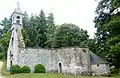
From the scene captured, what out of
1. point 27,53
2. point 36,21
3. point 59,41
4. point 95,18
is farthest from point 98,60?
point 36,21

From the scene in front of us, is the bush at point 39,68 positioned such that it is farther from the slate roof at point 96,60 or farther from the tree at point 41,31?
the tree at point 41,31

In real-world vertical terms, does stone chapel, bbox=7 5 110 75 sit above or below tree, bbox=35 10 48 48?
below

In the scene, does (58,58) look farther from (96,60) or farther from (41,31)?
(41,31)

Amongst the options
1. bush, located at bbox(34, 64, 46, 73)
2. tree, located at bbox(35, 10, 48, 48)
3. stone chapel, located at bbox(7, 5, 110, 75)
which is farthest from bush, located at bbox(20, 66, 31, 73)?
tree, located at bbox(35, 10, 48, 48)

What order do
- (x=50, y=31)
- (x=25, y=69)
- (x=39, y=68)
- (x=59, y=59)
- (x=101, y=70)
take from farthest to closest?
→ (x=50, y=31)
(x=59, y=59)
(x=39, y=68)
(x=25, y=69)
(x=101, y=70)

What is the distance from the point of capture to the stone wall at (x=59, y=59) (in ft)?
87.2

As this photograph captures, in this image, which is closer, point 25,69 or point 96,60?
point 25,69

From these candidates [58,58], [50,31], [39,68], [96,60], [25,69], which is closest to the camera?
[25,69]

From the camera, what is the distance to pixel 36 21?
5291 centimetres

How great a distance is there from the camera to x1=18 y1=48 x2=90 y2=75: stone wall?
1047 inches

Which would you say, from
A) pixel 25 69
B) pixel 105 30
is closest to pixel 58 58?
pixel 25 69

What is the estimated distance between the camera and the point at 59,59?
28984mm

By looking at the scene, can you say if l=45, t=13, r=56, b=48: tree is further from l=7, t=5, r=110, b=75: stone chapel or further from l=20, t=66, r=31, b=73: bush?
l=20, t=66, r=31, b=73: bush

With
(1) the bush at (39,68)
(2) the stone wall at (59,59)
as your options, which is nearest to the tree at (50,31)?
(2) the stone wall at (59,59)
